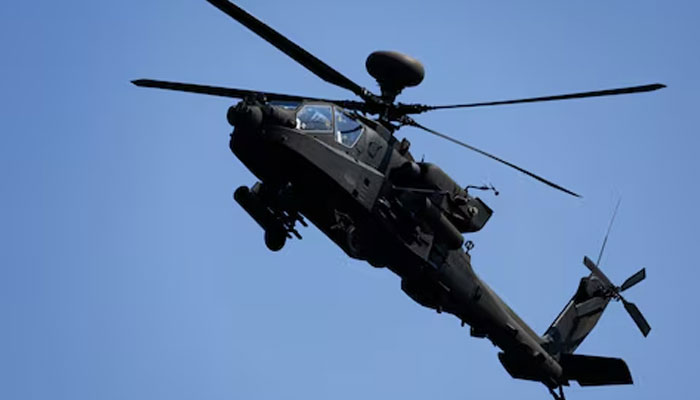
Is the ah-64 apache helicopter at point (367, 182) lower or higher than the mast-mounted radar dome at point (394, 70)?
lower

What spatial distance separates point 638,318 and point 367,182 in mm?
8975

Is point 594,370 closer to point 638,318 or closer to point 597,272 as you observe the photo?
point 638,318

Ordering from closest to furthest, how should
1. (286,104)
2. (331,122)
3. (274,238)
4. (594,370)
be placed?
(286,104) → (331,122) → (274,238) → (594,370)

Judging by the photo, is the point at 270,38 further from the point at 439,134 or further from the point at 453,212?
the point at 453,212

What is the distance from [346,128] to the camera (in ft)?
63.2

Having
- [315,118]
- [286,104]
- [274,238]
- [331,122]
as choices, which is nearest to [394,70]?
[331,122]

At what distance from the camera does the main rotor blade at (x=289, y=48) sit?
17.0m

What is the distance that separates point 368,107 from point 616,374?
896cm

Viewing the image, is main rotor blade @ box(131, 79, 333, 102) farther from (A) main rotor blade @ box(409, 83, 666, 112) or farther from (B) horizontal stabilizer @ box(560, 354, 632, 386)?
(B) horizontal stabilizer @ box(560, 354, 632, 386)

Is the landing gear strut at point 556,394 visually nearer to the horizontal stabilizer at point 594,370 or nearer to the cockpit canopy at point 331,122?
the horizontal stabilizer at point 594,370

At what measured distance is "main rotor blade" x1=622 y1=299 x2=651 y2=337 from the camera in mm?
24016

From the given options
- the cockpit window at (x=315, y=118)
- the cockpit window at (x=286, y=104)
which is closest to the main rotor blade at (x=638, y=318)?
the cockpit window at (x=315, y=118)

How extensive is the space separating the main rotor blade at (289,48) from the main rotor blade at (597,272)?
854cm

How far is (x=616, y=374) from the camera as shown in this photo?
76.8 ft
